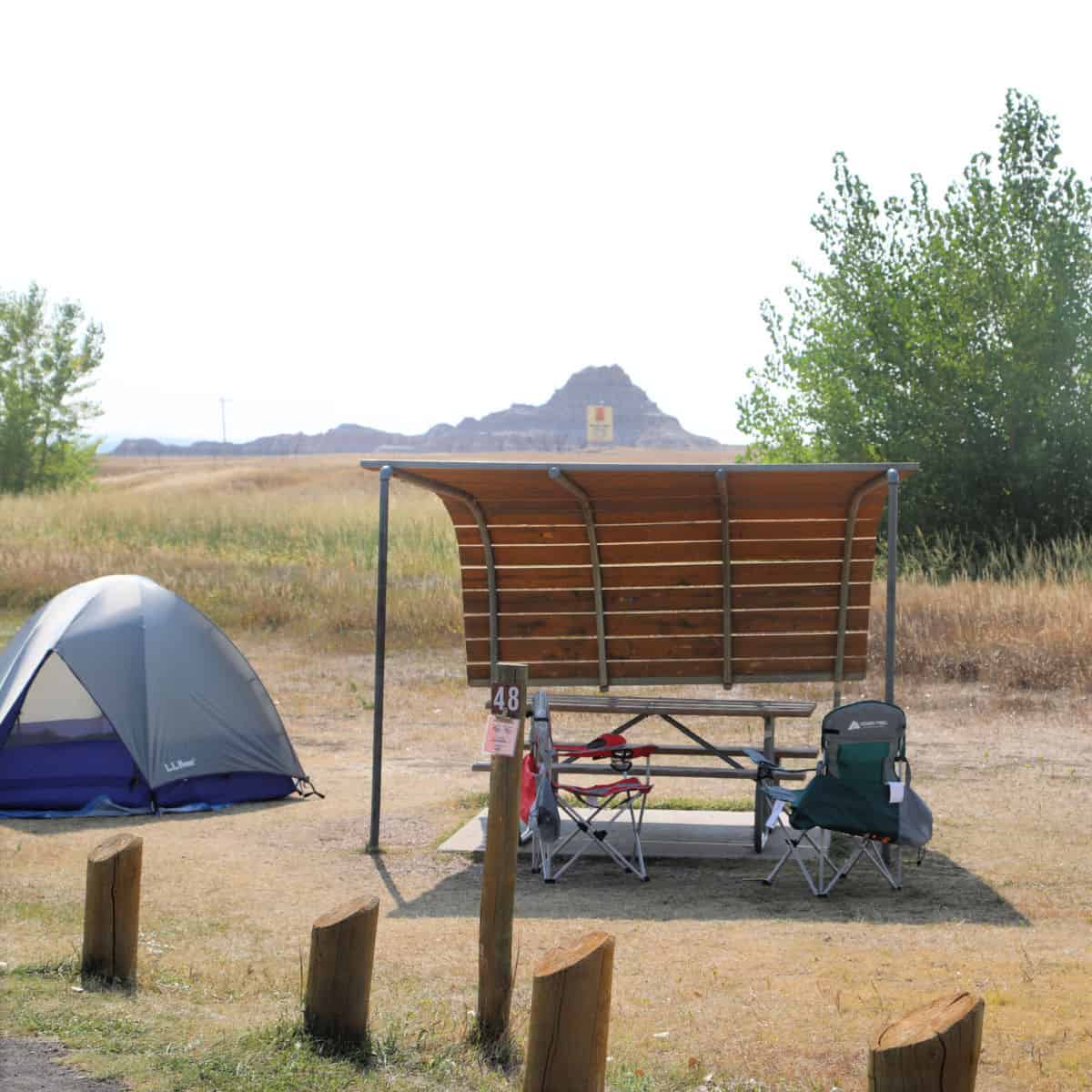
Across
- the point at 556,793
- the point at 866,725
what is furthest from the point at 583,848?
the point at 866,725

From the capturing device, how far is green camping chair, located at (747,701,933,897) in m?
7.12

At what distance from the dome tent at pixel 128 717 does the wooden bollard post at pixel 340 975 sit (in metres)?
4.89

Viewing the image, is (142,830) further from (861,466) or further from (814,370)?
(814,370)

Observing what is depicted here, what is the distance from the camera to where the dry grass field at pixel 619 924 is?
4691mm

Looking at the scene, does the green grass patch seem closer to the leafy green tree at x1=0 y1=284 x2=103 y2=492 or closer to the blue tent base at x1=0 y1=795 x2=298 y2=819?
the blue tent base at x1=0 y1=795 x2=298 y2=819

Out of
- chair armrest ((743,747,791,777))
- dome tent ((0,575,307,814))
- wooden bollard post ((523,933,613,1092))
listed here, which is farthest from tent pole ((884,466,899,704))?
dome tent ((0,575,307,814))

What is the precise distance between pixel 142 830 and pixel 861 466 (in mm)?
4774

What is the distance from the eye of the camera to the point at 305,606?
19.9 meters

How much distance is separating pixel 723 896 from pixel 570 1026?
3457mm

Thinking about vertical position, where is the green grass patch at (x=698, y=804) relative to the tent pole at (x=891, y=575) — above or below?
below

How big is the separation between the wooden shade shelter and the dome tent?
165cm

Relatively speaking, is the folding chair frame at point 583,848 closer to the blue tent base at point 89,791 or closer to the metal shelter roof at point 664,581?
the metal shelter roof at point 664,581

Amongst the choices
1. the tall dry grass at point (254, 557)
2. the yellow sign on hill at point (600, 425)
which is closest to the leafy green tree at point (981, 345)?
the tall dry grass at point (254, 557)

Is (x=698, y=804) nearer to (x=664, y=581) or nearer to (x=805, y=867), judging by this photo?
(x=664, y=581)
